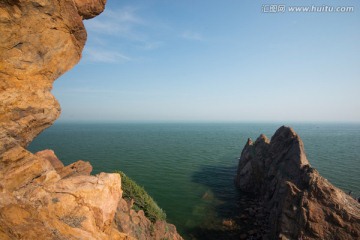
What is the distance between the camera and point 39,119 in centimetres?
1180

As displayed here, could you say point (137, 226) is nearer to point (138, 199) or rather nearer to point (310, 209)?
point (138, 199)

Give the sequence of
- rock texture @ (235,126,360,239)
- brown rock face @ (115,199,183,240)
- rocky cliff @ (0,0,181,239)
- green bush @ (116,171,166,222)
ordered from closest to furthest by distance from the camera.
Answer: rocky cliff @ (0,0,181,239) < brown rock face @ (115,199,183,240) < rock texture @ (235,126,360,239) < green bush @ (116,171,166,222)

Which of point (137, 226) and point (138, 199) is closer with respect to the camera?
point (137, 226)

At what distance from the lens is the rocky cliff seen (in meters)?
9.93

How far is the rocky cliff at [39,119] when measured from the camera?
9.93 metres

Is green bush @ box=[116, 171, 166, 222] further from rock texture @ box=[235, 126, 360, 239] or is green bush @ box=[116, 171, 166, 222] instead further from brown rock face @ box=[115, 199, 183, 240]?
rock texture @ box=[235, 126, 360, 239]

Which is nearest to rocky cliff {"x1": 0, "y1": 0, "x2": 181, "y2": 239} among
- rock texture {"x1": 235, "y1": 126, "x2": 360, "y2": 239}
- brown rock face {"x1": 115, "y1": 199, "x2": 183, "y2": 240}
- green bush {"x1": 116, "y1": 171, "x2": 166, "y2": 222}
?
brown rock face {"x1": 115, "y1": 199, "x2": 183, "y2": 240}

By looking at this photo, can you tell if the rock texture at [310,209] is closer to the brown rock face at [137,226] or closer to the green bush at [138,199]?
the brown rock face at [137,226]

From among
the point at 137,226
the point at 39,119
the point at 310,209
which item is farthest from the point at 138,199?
the point at 310,209

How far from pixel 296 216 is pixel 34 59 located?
26151mm

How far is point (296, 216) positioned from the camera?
22.5 m

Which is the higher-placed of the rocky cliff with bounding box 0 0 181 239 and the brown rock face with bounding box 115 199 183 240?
the rocky cliff with bounding box 0 0 181 239

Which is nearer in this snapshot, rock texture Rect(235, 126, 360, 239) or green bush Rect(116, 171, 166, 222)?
rock texture Rect(235, 126, 360, 239)

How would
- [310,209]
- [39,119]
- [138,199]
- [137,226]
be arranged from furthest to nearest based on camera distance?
[138,199] → [310,209] → [137,226] → [39,119]
